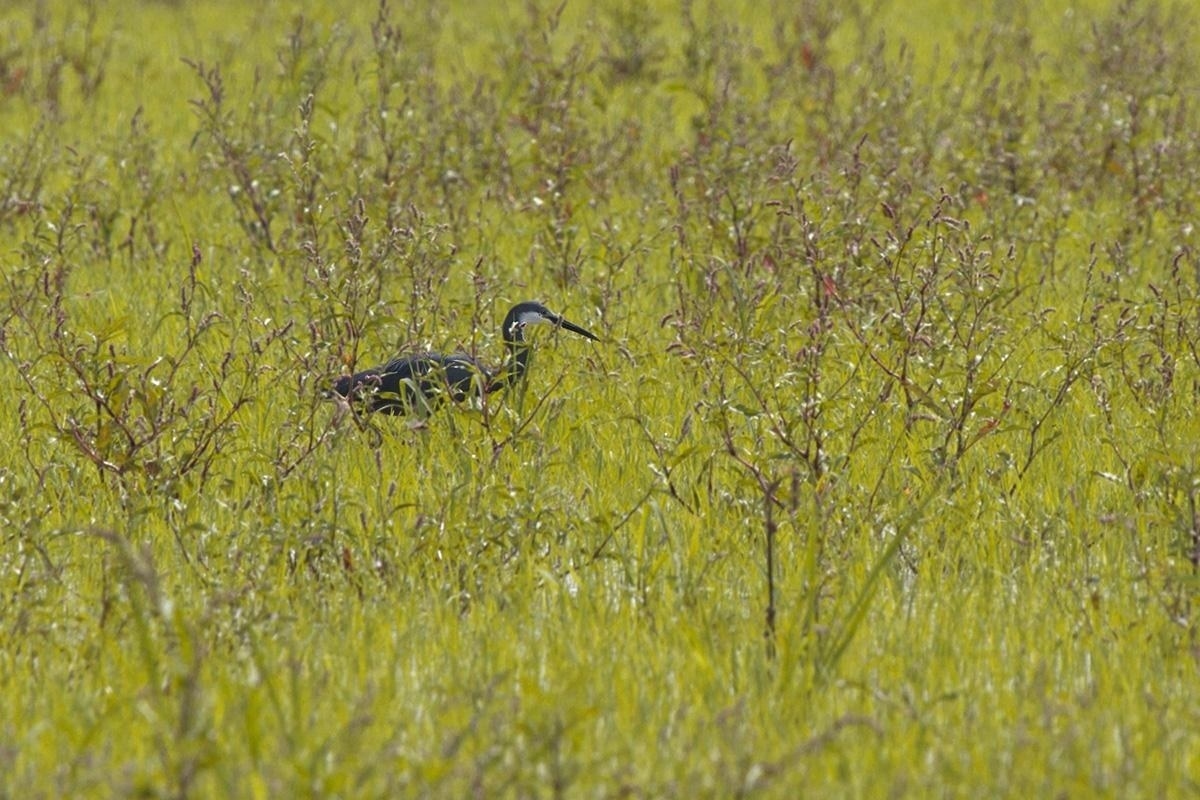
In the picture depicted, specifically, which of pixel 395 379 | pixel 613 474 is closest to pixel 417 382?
pixel 395 379

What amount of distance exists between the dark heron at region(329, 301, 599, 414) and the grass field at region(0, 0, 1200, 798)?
0.32 ft

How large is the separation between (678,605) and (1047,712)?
47.1 inches

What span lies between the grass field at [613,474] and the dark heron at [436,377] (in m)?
0.10

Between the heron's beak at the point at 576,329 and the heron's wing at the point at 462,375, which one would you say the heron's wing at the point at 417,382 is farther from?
the heron's beak at the point at 576,329

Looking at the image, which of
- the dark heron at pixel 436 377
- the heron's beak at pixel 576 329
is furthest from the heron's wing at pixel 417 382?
the heron's beak at pixel 576 329

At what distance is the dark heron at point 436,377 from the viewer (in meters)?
5.28

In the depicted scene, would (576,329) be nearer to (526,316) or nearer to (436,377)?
(526,316)

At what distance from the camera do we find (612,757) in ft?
11.2

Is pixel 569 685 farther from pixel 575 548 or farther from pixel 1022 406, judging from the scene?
pixel 1022 406

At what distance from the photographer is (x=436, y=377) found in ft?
18.3

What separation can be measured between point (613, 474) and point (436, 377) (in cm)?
68

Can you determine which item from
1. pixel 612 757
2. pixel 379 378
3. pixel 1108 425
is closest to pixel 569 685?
pixel 612 757

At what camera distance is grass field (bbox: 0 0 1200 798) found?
3.46 m

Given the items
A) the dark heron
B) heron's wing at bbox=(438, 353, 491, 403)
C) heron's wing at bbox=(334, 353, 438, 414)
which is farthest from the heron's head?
heron's wing at bbox=(334, 353, 438, 414)
